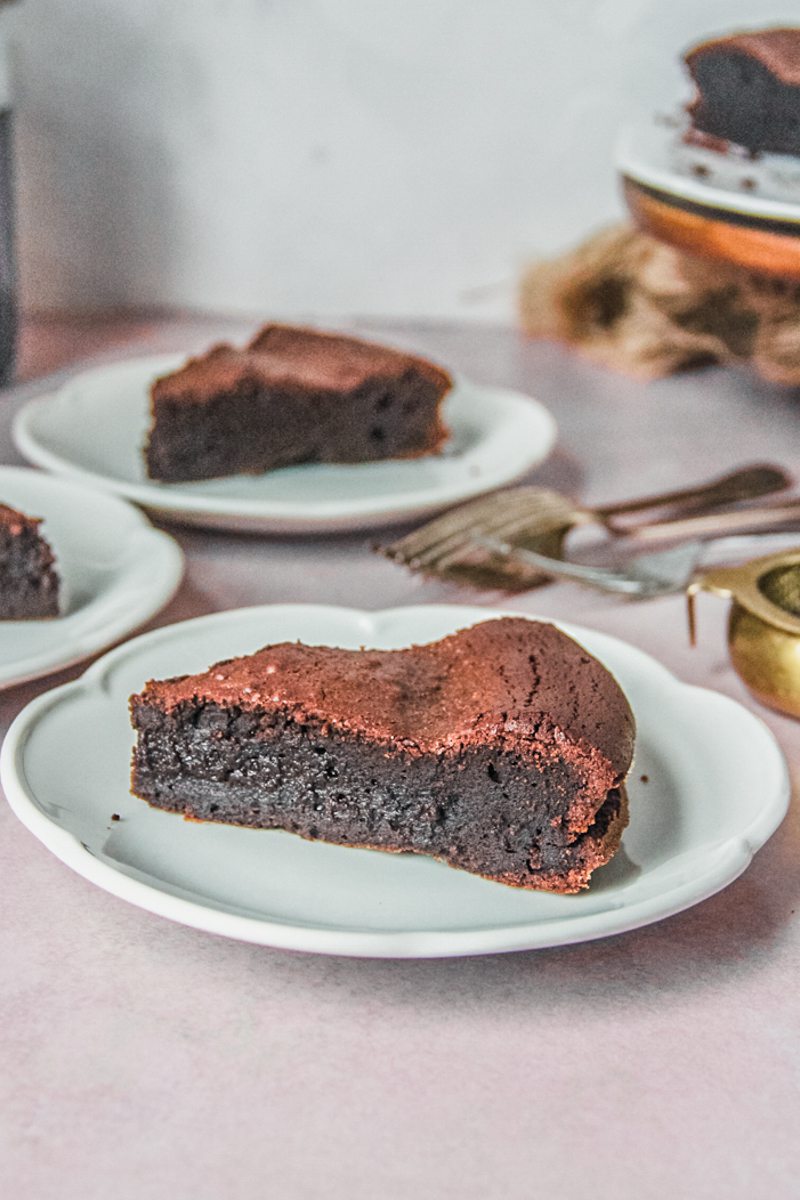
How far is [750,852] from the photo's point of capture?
2.81 ft

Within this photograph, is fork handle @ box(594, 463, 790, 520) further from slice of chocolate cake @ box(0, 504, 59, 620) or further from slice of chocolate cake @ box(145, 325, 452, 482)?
slice of chocolate cake @ box(0, 504, 59, 620)

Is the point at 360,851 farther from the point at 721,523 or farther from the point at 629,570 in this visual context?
the point at 721,523

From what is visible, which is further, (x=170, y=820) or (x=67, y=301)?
(x=67, y=301)

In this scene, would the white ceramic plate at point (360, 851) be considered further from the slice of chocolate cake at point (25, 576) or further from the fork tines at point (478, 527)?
the fork tines at point (478, 527)

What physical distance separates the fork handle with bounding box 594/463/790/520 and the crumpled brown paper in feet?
1.23

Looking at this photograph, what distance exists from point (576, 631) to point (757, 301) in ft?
3.29

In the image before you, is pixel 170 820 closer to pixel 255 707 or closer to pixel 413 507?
pixel 255 707

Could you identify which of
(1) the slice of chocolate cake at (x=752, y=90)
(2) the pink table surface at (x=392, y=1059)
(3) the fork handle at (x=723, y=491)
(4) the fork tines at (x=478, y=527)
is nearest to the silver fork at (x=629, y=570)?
(4) the fork tines at (x=478, y=527)

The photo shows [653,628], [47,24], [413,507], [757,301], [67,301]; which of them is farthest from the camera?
[67,301]

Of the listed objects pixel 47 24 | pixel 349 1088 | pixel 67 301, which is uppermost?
pixel 47 24

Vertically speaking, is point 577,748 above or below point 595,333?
above

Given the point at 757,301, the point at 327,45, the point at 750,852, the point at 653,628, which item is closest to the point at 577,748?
the point at 750,852

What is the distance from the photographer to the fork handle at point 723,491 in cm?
154

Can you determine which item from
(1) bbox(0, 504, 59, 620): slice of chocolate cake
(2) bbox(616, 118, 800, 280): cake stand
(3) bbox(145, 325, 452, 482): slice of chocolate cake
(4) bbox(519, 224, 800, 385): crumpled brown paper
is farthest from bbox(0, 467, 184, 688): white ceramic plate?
(4) bbox(519, 224, 800, 385): crumpled brown paper
